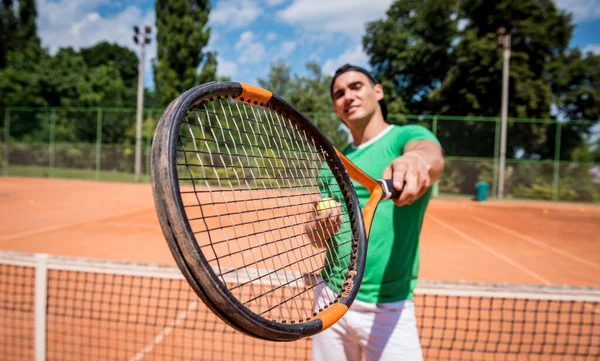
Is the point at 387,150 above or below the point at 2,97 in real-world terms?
below

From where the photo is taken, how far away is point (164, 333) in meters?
2.61

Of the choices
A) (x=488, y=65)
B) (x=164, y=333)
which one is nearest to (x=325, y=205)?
(x=164, y=333)

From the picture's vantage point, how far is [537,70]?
68.6 feet

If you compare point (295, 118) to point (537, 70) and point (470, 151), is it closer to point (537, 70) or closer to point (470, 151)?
point (470, 151)

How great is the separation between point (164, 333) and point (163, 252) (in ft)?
8.01

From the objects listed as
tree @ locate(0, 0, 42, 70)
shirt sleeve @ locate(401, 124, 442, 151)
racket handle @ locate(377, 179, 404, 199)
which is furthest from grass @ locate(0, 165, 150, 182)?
tree @ locate(0, 0, 42, 70)

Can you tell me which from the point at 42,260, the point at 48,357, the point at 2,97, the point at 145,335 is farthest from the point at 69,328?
the point at 2,97

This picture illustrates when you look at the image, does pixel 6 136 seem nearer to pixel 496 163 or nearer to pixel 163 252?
pixel 163 252

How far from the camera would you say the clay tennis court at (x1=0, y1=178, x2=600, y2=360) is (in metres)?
2.50

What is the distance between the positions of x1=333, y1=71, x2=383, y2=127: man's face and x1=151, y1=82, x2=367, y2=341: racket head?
0.27 m

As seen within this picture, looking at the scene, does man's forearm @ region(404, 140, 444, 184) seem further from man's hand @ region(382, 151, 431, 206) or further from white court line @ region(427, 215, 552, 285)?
white court line @ region(427, 215, 552, 285)

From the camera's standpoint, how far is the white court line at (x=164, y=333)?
7.77 ft

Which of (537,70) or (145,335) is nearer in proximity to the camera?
(145,335)

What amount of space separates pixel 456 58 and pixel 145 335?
23.8 m
